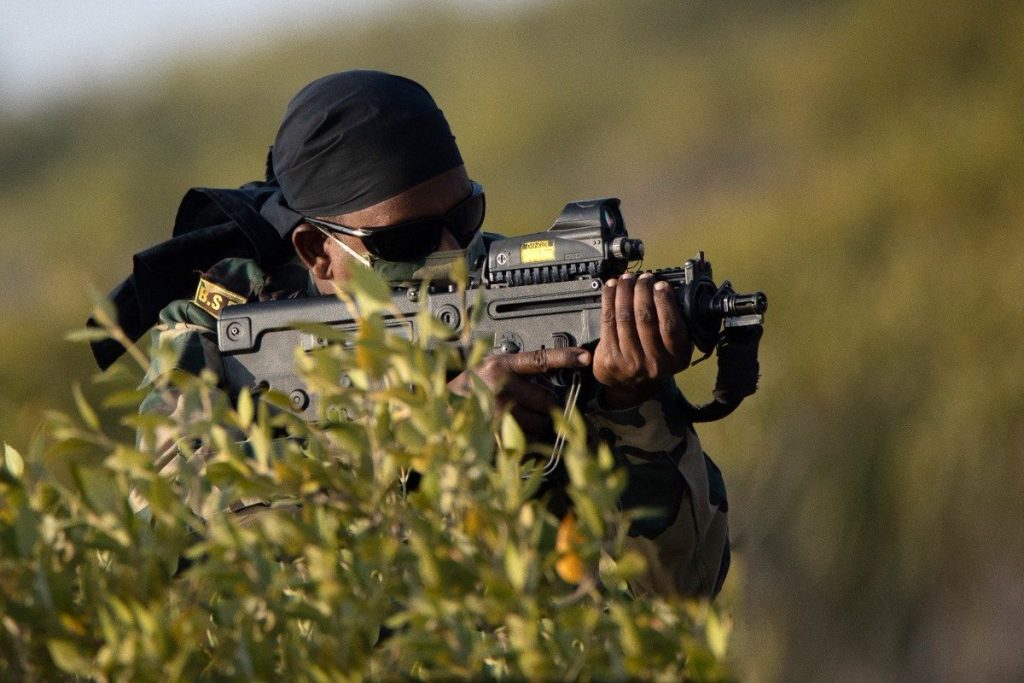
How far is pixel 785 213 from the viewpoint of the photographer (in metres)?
9.54

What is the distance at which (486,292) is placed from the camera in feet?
8.83

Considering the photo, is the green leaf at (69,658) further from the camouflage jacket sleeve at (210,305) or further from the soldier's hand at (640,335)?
the camouflage jacket sleeve at (210,305)

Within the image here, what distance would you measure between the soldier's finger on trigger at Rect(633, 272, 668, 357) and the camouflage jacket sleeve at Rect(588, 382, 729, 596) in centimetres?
30

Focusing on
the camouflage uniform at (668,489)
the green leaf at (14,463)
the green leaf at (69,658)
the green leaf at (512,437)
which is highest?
the green leaf at (512,437)

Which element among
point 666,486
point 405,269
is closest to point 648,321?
point 666,486

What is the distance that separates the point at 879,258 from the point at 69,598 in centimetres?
715

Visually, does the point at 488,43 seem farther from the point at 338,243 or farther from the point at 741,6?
the point at 338,243

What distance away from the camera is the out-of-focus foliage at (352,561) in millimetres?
1472

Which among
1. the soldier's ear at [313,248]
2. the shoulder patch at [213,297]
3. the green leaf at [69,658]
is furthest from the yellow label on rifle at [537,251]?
the green leaf at [69,658]

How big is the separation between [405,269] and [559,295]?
41 centimetres

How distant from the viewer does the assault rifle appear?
96.3 inches

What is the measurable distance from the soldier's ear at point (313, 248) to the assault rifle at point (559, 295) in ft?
0.79

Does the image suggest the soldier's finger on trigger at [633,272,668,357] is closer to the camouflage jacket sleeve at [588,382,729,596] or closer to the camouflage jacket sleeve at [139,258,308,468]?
the camouflage jacket sleeve at [588,382,729,596]

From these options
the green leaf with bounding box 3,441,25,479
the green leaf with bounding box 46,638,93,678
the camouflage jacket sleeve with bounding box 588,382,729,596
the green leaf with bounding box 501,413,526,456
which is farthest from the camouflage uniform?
the green leaf with bounding box 46,638,93,678
